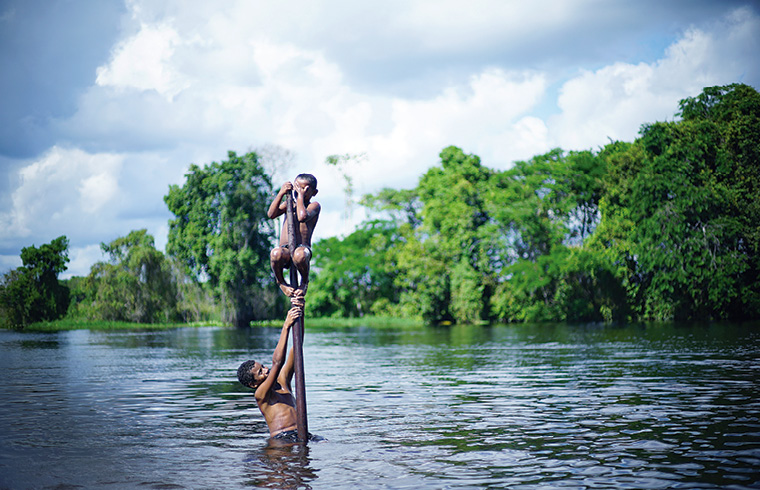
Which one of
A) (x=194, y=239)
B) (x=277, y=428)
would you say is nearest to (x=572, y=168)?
(x=194, y=239)

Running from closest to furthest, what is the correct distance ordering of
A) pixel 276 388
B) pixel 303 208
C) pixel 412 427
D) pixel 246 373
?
pixel 303 208, pixel 246 373, pixel 276 388, pixel 412 427

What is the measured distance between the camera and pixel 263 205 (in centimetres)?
8681

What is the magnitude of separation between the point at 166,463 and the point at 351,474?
276 cm

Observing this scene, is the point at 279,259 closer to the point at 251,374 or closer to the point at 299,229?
the point at 299,229

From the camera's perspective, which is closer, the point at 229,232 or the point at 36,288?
the point at 36,288

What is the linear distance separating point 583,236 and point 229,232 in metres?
36.9

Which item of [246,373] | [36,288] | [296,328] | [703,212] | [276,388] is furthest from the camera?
[36,288]

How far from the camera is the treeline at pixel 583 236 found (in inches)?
2253

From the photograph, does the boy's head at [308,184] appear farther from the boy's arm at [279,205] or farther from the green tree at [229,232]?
the green tree at [229,232]

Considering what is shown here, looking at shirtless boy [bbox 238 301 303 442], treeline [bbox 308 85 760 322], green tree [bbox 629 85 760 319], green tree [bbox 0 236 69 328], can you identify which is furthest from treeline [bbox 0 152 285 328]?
shirtless boy [bbox 238 301 303 442]

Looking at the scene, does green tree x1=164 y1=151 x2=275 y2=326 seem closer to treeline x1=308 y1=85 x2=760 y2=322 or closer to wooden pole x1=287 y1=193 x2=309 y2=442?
treeline x1=308 y1=85 x2=760 y2=322

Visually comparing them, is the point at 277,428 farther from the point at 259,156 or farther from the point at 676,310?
the point at 259,156

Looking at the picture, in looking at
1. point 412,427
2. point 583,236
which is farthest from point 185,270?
point 412,427

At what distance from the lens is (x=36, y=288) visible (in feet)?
256
